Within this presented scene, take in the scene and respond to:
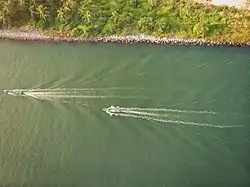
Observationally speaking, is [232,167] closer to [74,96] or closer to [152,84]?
[152,84]

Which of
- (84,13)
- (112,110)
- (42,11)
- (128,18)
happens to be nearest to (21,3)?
(42,11)

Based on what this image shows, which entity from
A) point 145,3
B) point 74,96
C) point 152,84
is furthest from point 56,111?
point 145,3

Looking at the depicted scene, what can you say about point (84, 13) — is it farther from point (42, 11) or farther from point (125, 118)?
point (125, 118)

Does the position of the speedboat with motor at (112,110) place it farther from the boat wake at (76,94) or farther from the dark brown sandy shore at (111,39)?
the dark brown sandy shore at (111,39)

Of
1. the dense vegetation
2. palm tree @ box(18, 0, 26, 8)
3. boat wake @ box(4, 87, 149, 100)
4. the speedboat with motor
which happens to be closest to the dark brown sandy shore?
the dense vegetation

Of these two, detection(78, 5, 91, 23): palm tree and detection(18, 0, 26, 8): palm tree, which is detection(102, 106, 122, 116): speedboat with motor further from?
detection(18, 0, 26, 8): palm tree
